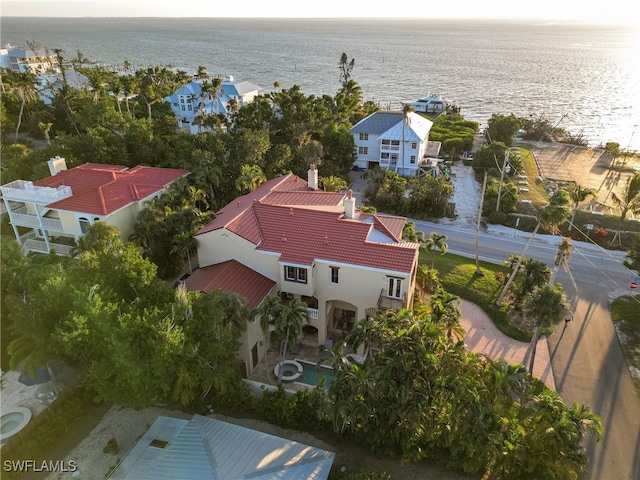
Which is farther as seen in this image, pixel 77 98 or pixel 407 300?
pixel 77 98

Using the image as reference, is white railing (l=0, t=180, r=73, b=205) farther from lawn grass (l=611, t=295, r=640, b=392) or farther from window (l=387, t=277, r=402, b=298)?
lawn grass (l=611, t=295, r=640, b=392)

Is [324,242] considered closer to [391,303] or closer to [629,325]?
[391,303]

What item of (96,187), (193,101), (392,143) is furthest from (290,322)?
(193,101)

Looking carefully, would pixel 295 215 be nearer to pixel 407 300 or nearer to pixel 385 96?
pixel 407 300

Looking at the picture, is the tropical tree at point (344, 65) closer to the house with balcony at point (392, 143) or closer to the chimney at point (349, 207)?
the house with balcony at point (392, 143)

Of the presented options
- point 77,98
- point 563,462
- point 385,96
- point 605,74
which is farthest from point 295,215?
point 605,74
